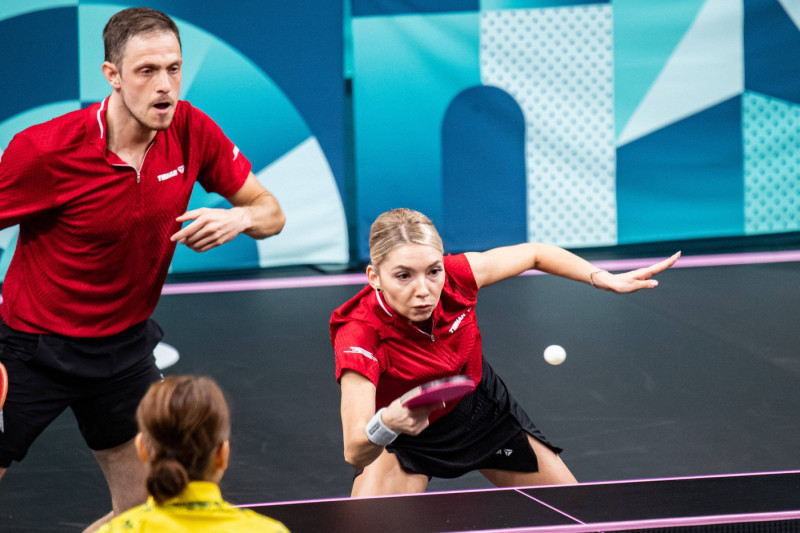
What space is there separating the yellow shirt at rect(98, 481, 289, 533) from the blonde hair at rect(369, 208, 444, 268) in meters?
1.52

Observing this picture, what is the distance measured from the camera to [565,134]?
30.5ft

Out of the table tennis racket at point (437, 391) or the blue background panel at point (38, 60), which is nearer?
the table tennis racket at point (437, 391)

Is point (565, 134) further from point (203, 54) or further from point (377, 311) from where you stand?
point (377, 311)

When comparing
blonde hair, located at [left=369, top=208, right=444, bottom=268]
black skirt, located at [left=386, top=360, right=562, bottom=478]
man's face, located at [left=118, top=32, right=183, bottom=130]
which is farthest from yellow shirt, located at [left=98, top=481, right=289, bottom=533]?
black skirt, located at [left=386, top=360, right=562, bottom=478]

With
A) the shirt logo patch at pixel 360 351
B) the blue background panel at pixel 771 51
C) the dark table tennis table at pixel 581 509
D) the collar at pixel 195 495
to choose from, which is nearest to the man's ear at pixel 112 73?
the shirt logo patch at pixel 360 351

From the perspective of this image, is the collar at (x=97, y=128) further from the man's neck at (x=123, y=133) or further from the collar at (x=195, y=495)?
the collar at (x=195, y=495)

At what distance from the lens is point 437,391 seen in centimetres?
273

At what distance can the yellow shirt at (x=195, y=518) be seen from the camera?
215 centimetres

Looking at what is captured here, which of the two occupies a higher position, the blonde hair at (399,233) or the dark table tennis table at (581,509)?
the blonde hair at (399,233)

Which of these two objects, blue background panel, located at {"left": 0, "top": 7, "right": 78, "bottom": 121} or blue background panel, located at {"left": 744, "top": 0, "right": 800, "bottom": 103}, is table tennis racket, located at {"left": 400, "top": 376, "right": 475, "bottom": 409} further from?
blue background panel, located at {"left": 744, "top": 0, "right": 800, "bottom": 103}

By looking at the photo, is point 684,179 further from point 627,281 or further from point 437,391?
point 437,391

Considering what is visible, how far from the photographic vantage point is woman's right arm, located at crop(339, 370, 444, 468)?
115 inches

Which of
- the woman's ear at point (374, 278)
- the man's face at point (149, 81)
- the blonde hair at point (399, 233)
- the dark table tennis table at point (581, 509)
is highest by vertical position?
the man's face at point (149, 81)

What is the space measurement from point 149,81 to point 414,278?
1.07 m
